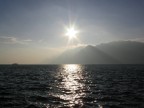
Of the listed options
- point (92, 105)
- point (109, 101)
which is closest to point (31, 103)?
point (92, 105)

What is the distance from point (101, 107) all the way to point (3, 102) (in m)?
14.4

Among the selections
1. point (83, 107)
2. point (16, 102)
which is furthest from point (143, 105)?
point (16, 102)

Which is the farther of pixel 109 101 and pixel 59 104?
pixel 109 101

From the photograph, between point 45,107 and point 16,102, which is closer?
point 45,107

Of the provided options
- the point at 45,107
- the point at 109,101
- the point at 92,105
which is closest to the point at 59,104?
the point at 45,107

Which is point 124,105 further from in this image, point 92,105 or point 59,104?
point 59,104

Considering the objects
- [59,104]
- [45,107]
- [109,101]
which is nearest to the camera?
[45,107]

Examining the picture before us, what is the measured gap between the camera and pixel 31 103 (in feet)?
103

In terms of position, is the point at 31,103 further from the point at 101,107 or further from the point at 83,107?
the point at 101,107

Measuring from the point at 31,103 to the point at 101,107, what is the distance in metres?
10.1

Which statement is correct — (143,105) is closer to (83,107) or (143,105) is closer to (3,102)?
(83,107)

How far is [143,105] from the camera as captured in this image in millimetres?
29828

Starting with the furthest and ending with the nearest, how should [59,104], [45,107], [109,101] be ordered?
[109,101]
[59,104]
[45,107]

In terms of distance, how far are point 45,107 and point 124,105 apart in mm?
11046
